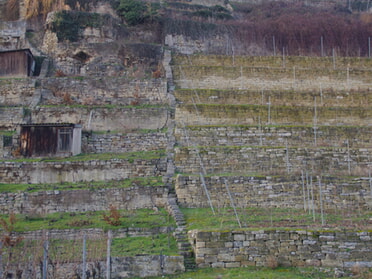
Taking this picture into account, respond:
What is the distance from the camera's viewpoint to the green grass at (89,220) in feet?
59.8

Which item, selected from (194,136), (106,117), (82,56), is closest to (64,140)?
(106,117)

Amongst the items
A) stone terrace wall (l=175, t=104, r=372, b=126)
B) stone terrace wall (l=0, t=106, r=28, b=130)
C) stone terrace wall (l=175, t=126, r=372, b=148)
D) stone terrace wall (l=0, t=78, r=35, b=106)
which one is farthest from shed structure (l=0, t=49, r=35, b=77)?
stone terrace wall (l=175, t=126, r=372, b=148)

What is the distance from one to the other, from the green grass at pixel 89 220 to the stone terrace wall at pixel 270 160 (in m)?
3.16

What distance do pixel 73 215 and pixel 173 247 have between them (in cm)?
507

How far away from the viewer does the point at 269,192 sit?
20.5 m

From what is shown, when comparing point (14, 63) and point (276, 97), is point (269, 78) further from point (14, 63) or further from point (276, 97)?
point (14, 63)

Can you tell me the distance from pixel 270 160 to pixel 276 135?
248 centimetres

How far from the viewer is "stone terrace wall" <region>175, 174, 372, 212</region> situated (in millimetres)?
20297

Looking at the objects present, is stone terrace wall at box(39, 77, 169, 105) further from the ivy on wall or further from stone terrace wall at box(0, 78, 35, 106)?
the ivy on wall

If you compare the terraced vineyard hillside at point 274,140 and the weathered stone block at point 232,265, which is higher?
the terraced vineyard hillside at point 274,140

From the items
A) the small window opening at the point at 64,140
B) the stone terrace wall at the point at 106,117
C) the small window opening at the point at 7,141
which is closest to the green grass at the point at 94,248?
the small window opening at the point at 64,140

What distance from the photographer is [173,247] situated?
656 inches

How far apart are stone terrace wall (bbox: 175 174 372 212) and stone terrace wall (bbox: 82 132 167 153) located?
4.73 meters

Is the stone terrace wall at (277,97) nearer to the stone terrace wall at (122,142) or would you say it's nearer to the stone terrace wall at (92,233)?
the stone terrace wall at (122,142)
